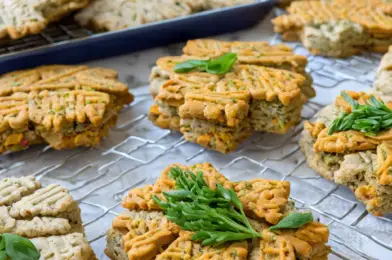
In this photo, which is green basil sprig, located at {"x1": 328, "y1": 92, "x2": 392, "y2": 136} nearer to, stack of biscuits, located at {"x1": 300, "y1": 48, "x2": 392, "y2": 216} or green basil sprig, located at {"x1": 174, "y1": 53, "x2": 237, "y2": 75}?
stack of biscuits, located at {"x1": 300, "y1": 48, "x2": 392, "y2": 216}

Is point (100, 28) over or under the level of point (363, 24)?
over

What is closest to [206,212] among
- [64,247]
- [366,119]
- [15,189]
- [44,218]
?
[64,247]

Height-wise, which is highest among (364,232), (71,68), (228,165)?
(71,68)

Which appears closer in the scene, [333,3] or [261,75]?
[261,75]

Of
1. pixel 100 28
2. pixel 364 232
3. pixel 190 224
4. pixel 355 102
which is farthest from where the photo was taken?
pixel 100 28

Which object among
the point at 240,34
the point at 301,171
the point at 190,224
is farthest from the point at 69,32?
the point at 190,224

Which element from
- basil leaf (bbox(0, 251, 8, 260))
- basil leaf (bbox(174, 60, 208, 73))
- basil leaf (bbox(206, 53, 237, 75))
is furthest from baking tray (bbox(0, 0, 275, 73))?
basil leaf (bbox(0, 251, 8, 260))

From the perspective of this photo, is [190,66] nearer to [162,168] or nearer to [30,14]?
[162,168]

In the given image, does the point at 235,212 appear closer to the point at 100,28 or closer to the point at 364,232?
the point at 364,232
